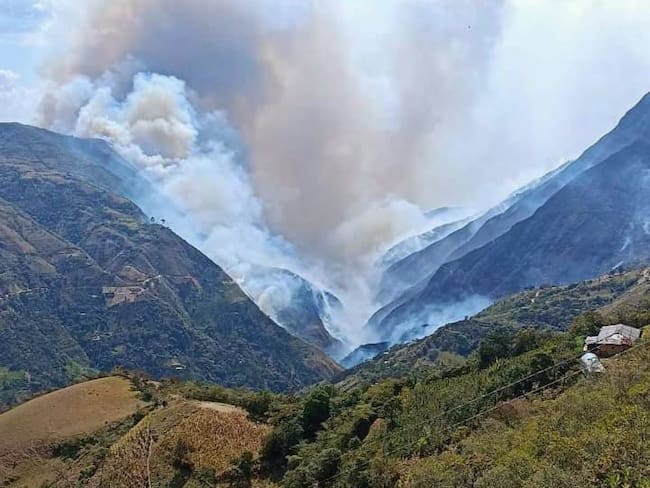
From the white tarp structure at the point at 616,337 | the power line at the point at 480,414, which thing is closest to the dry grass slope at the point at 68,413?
the power line at the point at 480,414

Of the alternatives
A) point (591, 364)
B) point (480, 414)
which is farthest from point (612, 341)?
point (480, 414)

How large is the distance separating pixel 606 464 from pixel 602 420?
780 centimetres

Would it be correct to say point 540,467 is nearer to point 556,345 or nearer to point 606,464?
point 606,464

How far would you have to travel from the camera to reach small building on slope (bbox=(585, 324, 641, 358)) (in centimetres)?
7050

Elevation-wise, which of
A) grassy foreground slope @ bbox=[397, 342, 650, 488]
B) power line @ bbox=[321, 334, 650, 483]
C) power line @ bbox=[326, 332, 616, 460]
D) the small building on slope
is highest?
the small building on slope

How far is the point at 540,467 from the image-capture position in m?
36.8

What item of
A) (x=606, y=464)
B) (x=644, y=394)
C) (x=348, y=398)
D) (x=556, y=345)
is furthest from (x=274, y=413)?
(x=606, y=464)

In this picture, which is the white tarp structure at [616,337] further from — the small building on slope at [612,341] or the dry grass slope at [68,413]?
the dry grass slope at [68,413]

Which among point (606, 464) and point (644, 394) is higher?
point (644, 394)

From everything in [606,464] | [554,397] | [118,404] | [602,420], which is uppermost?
[118,404]

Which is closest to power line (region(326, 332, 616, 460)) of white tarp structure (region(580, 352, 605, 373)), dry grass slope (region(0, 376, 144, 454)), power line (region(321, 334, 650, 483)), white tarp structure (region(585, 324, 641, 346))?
power line (region(321, 334, 650, 483))

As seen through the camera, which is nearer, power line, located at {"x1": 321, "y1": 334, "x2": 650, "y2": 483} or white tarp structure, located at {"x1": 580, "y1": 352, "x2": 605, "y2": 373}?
power line, located at {"x1": 321, "y1": 334, "x2": 650, "y2": 483}

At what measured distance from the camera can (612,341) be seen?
7150 centimetres

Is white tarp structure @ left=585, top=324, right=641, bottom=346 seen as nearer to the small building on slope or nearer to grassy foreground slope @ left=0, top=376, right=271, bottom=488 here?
the small building on slope
